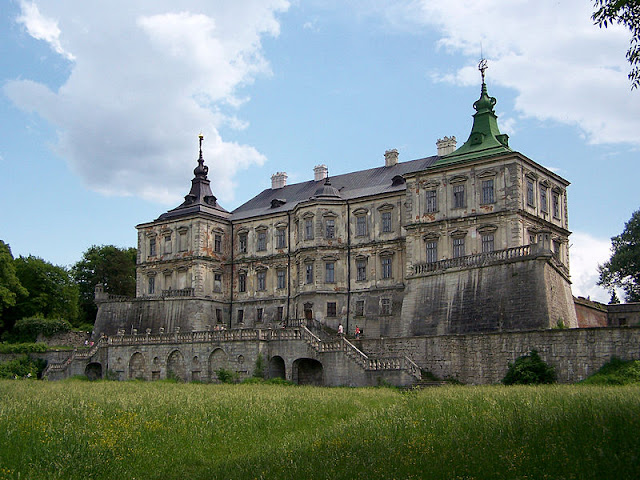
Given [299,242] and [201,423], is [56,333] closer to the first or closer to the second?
[299,242]

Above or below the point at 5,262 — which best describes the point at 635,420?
below

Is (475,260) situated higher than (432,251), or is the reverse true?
(432,251)

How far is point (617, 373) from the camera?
30.0 m

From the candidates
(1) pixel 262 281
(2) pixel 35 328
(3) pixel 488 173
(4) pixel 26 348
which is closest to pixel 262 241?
(1) pixel 262 281

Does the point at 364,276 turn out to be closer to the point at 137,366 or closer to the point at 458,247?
the point at 458,247

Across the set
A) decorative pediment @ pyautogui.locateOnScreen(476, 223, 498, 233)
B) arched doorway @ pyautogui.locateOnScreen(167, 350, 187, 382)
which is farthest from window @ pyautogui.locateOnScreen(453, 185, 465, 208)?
arched doorway @ pyautogui.locateOnScreen(167, 350, 187, 382)

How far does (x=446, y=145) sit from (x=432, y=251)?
11.1 m

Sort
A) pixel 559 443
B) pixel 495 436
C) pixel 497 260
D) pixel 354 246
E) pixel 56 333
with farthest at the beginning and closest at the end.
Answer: pixel 56 333 → pixel 354 246 → pixel 497 260 → pixel 495 436 → pixel 559 443

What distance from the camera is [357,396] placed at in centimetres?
3055

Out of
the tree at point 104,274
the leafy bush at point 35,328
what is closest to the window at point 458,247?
the leafy bush at point 35,328

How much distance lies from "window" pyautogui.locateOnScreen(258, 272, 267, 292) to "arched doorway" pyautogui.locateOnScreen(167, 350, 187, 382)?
38.7 ft

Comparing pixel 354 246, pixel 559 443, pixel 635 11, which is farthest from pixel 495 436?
pixel 354 246

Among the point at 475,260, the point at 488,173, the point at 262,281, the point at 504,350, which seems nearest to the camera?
the point at 504,350

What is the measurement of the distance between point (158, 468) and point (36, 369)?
40627 mm
